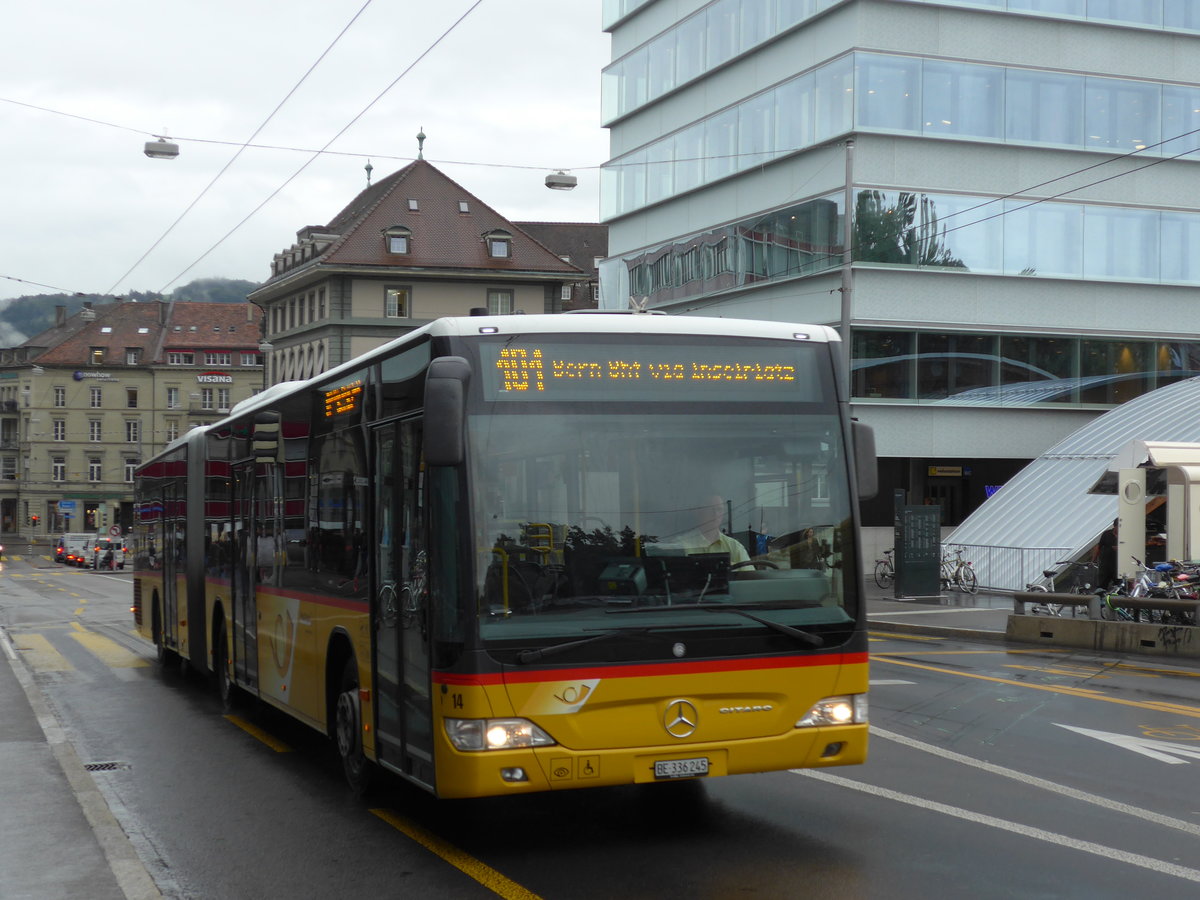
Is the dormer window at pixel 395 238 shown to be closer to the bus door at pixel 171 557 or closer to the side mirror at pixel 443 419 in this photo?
the bus door at pixel 171 557

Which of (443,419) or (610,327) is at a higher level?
(610,327)

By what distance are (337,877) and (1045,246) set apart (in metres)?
36.1

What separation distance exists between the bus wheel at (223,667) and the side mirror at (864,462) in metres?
8.06

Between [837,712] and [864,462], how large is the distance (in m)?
1.35

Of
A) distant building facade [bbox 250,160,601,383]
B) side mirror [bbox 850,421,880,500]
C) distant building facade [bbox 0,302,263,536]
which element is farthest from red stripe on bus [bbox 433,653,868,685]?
distant building facade [bbox 0,302,263,536]

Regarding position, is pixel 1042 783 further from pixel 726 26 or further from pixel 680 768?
pixel 726 26

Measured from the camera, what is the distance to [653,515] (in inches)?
290

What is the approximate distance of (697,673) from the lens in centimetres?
734

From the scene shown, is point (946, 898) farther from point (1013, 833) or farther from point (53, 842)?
point (53, 842)

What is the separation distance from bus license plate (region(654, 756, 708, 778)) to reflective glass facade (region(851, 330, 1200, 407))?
104 feet

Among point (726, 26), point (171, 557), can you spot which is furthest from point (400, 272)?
point (171, 557)

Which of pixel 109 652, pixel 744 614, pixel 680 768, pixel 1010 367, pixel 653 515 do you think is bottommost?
pixel 109 652

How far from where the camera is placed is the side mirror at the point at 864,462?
788 cm

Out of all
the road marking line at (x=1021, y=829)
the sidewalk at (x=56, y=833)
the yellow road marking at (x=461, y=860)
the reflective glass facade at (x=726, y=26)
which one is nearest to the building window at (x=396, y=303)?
the reflective glass facade at (x=726, y=26)
